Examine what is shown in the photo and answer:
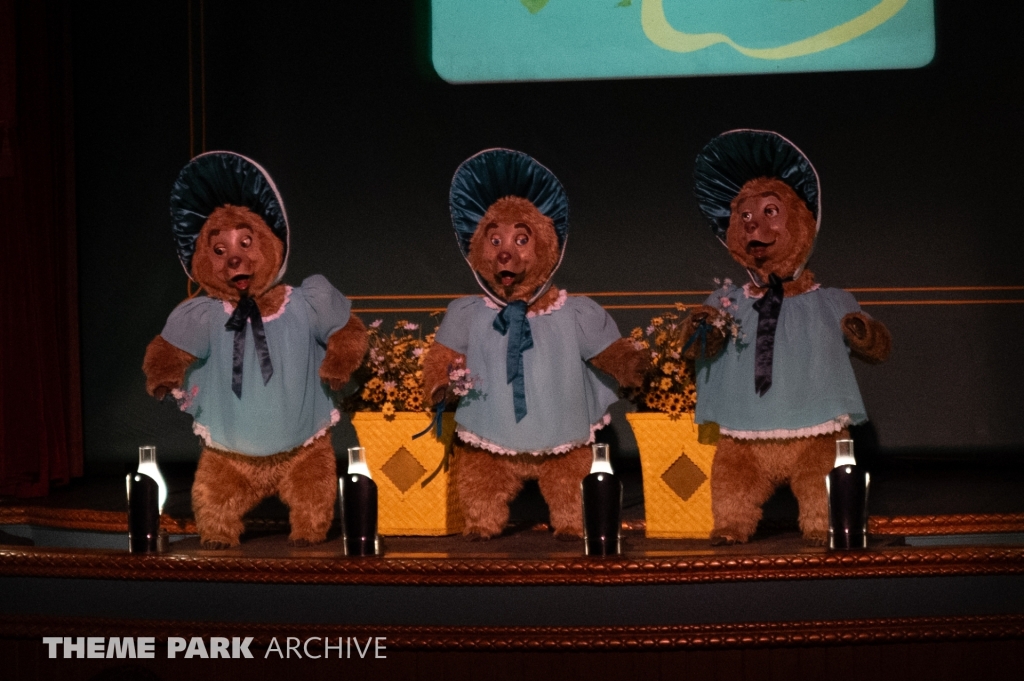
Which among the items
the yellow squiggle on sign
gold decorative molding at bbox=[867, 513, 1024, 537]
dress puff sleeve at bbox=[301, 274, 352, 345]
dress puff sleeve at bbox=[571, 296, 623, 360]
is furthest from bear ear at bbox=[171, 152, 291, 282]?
the yellow squiggle on sign

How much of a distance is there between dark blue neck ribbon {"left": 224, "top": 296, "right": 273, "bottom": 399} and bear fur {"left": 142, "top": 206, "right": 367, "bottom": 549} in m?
0.05

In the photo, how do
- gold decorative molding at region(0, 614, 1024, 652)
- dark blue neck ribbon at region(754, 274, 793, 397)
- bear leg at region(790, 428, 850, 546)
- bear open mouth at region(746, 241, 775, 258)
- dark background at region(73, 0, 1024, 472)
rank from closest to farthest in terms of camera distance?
gold decorative molding at region(0, 614, 1024, 652) < bear leg at region(790, 428, 850, 546) < dark blue neck ribbon at region(754, 274, 793, 397) < bear open mouth at region(746, 241, 775, 258) < dark background at region(73, 0, 1024, 472)

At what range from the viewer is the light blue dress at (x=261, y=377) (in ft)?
11.3

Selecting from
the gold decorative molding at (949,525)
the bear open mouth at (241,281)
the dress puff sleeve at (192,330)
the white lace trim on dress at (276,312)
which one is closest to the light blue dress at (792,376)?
the gold decorative molding at (949,525)

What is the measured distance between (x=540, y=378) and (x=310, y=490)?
2.55 feet

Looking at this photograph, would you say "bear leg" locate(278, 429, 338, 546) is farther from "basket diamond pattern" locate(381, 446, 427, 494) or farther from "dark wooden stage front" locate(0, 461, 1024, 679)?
"dark wooden stage front" locate(0, 461, 1024, 679)

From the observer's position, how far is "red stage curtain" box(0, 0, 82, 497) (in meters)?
4.82

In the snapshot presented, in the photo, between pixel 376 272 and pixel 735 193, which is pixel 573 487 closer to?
pixel 735 193

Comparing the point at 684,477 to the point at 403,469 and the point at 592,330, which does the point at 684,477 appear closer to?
the point at 592,330

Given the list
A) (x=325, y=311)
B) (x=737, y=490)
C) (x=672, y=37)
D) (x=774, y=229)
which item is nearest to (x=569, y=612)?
(x=737, y=490)

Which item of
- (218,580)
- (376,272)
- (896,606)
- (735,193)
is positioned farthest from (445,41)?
(896,606)

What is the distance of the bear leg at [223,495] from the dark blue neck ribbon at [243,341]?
0.22m

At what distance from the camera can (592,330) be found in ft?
11.7

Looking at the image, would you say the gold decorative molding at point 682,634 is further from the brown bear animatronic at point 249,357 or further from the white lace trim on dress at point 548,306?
the white lace trim on dress at point 548,306
